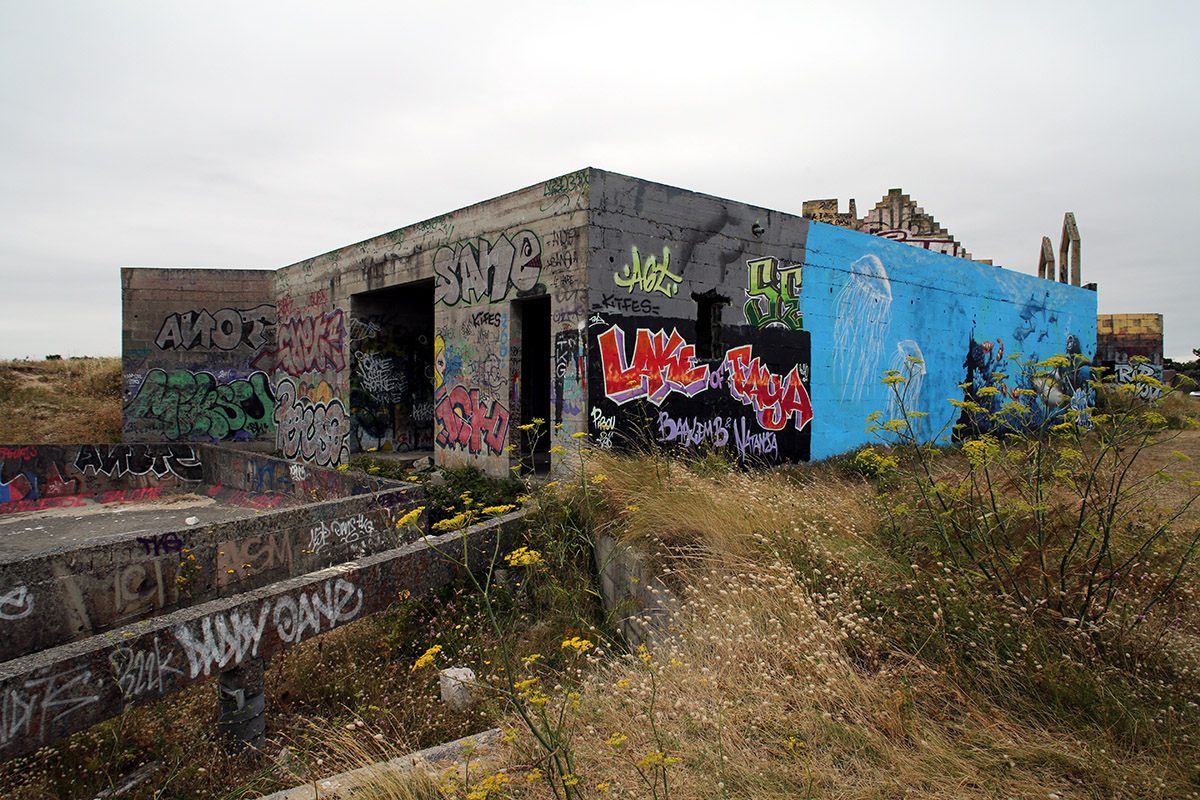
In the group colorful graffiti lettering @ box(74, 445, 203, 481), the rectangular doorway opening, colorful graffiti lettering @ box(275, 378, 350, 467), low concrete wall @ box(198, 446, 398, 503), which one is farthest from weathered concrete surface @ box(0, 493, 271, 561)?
the rectangular doorway opening

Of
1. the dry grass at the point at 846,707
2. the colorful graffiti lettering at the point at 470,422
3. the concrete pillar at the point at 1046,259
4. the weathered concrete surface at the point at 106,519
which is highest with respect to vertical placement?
the concrete pillar at the point at 1046,259

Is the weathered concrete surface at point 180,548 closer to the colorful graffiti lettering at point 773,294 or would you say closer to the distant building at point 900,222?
the colorful graffiti lettering at point 773,294

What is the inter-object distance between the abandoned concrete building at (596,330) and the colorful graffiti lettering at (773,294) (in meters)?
0.03

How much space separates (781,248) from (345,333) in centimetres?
825

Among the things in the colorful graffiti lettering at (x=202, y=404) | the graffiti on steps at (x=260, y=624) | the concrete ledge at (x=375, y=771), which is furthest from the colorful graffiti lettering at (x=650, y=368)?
the colorful graffiti lettering at (x=202, y=404)

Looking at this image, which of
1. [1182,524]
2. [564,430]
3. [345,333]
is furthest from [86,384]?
[1182,524]

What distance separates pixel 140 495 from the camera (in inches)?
488

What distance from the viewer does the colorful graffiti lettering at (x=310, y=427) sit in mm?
12656

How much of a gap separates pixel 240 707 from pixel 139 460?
11.1 m

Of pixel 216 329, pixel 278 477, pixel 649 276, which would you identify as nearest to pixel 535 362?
pixel 649 276

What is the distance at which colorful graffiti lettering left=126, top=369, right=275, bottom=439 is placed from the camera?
653 inches

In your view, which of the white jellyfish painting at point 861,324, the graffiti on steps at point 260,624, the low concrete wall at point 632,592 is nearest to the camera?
the graffiti on steps at point 260,624

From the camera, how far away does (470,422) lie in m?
9.84

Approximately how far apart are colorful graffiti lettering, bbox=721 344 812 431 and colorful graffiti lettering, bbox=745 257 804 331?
61 cm
